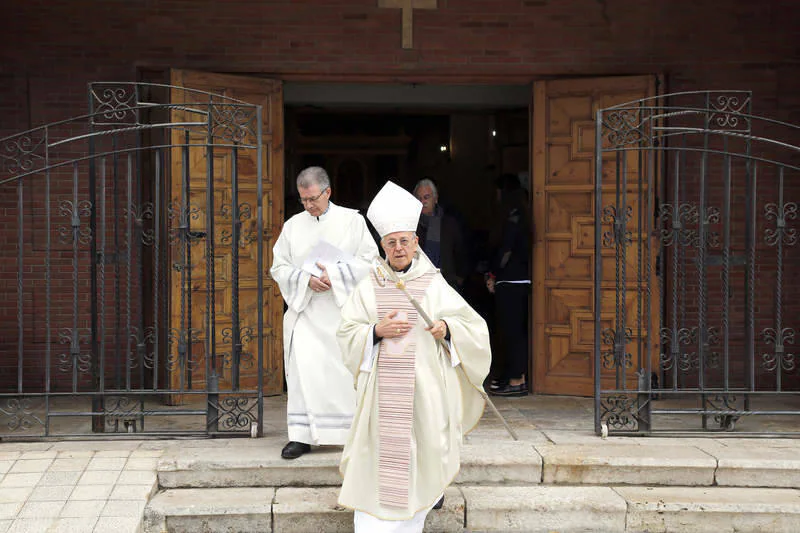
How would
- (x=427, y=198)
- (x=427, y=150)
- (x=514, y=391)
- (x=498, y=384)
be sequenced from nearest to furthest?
(x=427, y=198) < (x=514, y=391) < (x=498, y=384) < (x=427, y=150)

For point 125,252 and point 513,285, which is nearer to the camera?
point 125,252

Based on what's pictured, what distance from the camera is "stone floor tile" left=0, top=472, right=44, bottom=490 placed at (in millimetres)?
5520

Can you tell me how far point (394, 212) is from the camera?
15.1 ft

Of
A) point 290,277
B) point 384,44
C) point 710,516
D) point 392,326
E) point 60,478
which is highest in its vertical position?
point 384,44

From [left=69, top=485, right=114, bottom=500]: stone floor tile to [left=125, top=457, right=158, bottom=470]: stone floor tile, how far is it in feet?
0.81

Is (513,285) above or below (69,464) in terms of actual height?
above

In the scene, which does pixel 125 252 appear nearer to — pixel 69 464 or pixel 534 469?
pixel 69 464

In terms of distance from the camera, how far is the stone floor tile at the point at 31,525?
16.7 ft

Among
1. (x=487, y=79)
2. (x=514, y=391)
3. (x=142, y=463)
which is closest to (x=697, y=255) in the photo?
(x=514, y=391)

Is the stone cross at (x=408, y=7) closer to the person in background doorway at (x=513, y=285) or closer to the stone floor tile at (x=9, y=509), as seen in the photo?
the person in background doorway at (x=513, y=285)

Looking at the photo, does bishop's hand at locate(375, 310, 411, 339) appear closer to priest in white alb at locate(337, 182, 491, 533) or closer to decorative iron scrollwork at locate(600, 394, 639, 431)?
priest in white alb at locate(337, 182, 491, 533)

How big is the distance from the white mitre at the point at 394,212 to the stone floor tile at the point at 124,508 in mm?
2161

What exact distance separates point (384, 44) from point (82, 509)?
4667mm

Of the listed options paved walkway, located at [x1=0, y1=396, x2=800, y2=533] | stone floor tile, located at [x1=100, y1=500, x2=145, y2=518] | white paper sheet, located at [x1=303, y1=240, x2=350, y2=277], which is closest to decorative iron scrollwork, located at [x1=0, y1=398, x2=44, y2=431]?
paved walkway, located at [x1=0, y1=396, x2=800, y2=533]
